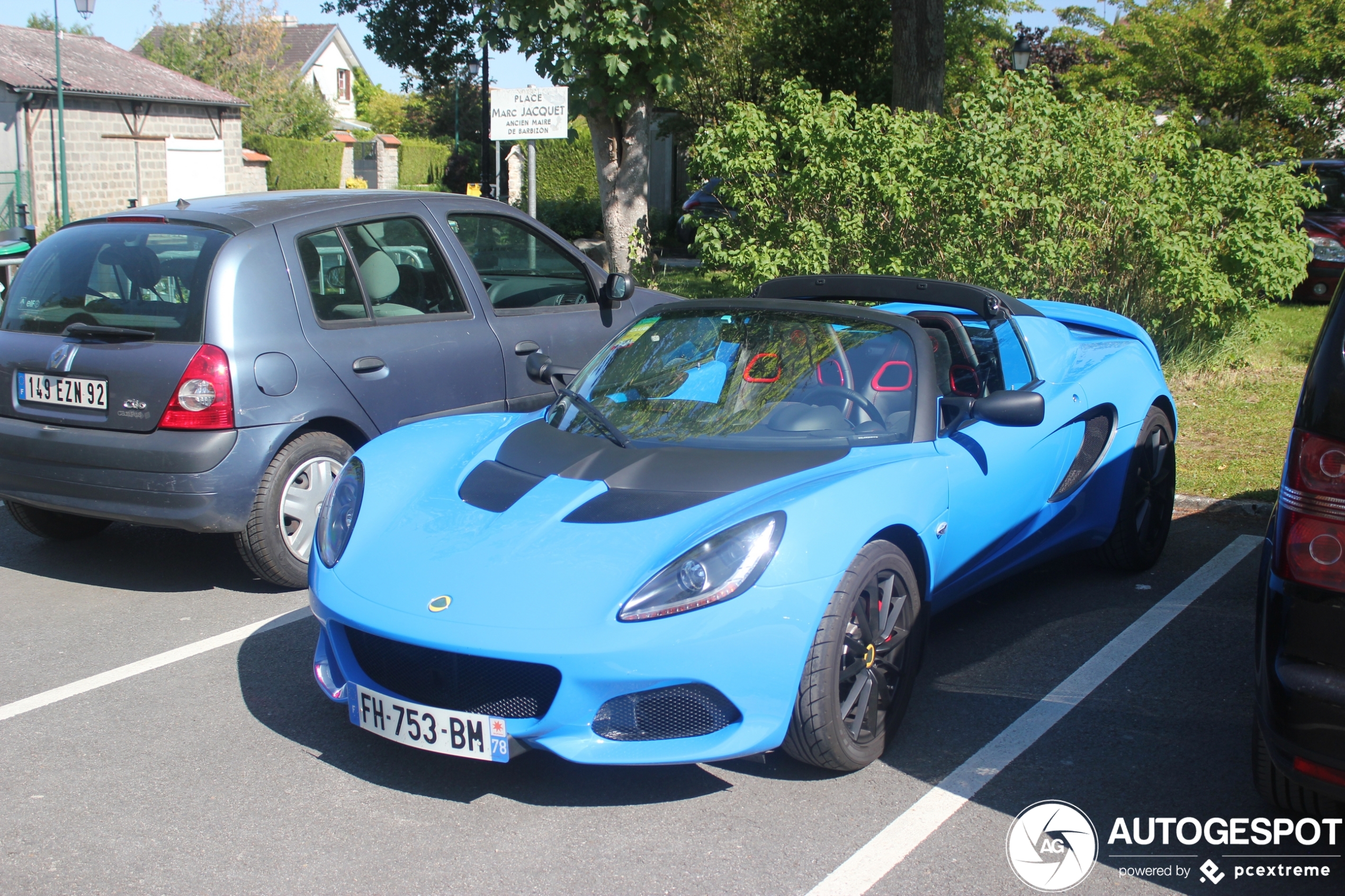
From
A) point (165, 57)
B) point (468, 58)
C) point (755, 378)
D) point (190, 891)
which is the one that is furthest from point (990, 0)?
point (165, 57)

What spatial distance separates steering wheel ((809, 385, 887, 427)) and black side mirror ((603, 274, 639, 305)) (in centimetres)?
261

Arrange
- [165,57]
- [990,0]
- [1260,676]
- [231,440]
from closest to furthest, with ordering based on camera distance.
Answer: [1260,676] → [231,440] → [990,0] → [165,57]

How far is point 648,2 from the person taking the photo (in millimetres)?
12414

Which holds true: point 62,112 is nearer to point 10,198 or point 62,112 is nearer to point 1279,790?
point 10,198

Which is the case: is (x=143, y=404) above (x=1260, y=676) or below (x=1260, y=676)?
above

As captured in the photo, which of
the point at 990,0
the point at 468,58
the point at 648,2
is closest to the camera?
the point at 648,2

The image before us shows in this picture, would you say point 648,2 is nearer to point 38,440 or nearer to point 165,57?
point 38,440

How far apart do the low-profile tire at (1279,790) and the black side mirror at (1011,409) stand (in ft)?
4.09

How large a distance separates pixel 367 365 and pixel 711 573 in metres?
2.77

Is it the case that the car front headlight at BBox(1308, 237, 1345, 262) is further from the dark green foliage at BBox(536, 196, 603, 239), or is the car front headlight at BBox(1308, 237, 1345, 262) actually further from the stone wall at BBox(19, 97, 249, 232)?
the stone wall at BBox(19, 97, 249, 232)

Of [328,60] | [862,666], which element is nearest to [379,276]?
[862,666]

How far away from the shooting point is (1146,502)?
5305mm

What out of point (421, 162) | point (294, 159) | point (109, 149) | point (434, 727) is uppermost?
point (421, 162)

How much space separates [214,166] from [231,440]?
109 ft
